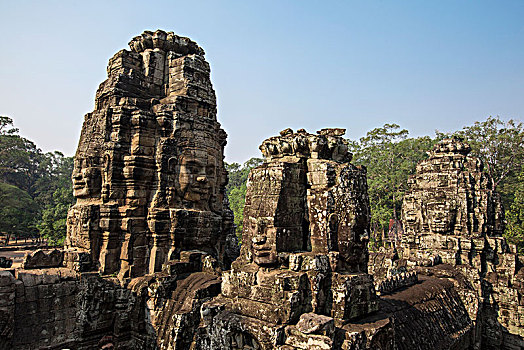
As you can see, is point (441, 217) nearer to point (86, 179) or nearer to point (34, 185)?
point (86, 179)

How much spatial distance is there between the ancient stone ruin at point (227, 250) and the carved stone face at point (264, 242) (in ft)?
0.07

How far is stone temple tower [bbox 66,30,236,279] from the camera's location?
8.59m

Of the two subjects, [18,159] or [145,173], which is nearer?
[145,173]

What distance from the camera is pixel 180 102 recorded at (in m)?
9.48

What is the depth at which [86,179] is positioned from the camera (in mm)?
8898

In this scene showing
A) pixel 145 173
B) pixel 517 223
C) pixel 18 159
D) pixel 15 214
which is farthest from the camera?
pixel 18 159

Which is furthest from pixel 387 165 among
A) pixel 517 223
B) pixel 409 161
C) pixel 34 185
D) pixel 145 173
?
pixel 34 185

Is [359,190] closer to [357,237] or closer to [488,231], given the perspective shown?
[357,237]

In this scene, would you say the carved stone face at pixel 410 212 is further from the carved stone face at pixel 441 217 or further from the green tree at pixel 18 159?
the green tree at pixel 18 159

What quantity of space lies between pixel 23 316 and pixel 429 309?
8.39m

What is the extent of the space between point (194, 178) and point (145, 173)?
1.30 meters

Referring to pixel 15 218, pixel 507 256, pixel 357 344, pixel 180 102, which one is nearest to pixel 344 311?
pixel 357 344

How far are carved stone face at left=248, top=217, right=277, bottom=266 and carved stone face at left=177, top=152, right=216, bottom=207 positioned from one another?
165 inches

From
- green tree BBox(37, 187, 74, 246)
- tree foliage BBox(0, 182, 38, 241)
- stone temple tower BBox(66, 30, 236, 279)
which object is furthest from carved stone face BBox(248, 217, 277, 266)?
tree foliage BBox(0, 182, 38, 241)
